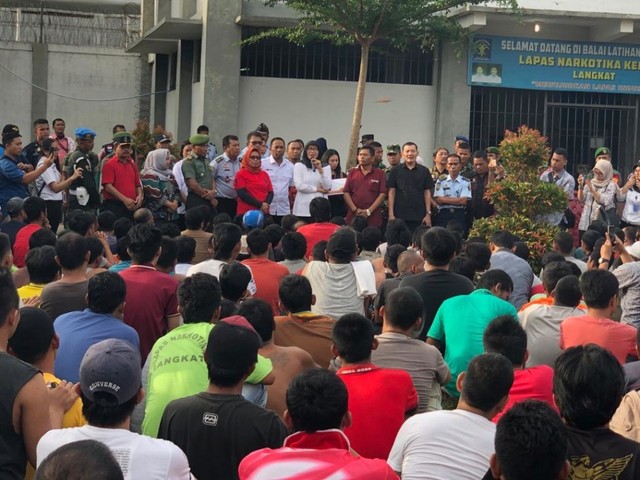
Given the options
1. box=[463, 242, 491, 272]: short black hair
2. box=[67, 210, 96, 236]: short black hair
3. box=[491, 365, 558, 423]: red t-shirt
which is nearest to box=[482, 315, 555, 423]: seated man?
box=[491, 365, 558, 423]: red t-shirt

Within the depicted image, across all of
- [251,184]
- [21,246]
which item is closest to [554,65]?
[251,184]

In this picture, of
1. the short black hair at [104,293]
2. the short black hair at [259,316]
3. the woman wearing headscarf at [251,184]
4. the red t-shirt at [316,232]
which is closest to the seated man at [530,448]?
the short black hair at [259,316]

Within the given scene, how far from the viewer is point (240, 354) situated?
14.1 feet

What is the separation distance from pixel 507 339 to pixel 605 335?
1.15 metres

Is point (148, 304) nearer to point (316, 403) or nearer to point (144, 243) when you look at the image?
point (144, 243)

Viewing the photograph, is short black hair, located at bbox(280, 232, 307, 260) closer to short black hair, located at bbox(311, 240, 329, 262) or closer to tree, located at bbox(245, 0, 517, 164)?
short black hair, located at bbox(311, 240, 329, 262)

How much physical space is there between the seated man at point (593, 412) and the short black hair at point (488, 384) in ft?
1.45

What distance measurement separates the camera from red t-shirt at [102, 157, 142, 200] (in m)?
12.3

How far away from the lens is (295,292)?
246 inches

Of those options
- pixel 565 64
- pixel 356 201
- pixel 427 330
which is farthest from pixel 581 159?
pixel 427 330

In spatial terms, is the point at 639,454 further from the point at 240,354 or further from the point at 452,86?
the point at 452,86

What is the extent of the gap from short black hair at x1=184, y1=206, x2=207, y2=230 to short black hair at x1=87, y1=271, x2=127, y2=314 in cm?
360

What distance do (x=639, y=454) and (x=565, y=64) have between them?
55.9 feet

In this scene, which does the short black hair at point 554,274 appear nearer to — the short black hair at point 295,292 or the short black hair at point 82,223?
the short black hair at point 295,292
